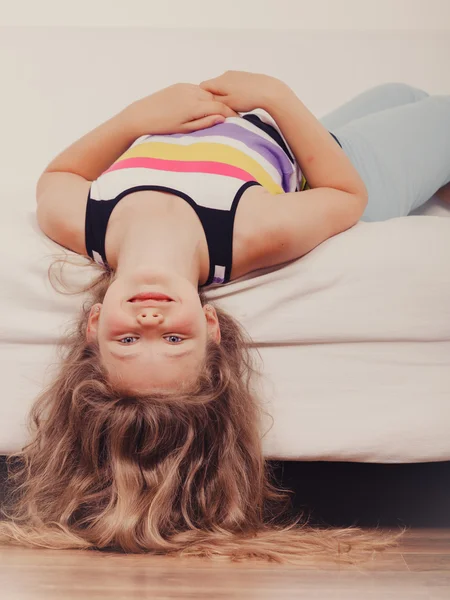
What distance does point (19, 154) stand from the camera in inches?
83.9

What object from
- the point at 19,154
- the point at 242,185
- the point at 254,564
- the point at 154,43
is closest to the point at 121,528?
the point at 254,564

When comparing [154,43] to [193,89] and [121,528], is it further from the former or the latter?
[121,528]

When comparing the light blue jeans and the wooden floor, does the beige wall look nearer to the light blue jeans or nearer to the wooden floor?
the light blue jeans

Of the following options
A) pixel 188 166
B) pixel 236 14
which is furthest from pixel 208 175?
pixel 236 14

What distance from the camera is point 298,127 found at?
143 cm

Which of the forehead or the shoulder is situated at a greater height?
the shoulder

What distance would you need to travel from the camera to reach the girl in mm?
1152

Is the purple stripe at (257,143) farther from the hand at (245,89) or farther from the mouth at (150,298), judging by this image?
the mouth at (150,298)

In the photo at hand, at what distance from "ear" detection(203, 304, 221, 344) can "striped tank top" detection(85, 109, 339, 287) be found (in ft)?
0.25

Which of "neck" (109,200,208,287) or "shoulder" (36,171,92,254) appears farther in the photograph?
"shoulder" (36,171,92,254)

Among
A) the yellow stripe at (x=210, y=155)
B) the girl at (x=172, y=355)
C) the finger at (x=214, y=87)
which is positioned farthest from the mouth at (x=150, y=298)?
the finger at (x=214, y=87)

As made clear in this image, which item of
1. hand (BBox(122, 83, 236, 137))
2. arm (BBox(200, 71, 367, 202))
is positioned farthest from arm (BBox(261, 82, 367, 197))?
hand (BBox(122, 83, 236, 137))

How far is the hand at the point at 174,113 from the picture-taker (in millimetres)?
1480

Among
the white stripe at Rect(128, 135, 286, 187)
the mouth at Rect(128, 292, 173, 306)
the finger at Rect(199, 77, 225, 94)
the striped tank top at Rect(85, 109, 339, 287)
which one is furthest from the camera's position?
the finger at Rect(199, 77, 225, 94)
